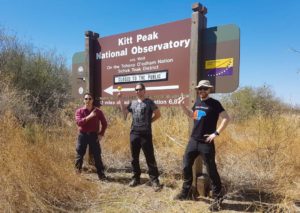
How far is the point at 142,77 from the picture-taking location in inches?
243

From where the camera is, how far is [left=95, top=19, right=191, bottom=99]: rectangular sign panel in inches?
217

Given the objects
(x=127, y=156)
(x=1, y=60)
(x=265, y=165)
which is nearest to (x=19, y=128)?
(x=127, y=156)

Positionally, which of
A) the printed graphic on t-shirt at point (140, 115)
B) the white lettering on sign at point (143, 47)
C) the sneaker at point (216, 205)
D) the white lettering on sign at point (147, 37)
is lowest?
the sneaker at point (216, 205)

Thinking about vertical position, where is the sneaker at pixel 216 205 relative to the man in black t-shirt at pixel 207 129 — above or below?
below

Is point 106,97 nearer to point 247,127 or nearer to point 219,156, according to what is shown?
point 219,156

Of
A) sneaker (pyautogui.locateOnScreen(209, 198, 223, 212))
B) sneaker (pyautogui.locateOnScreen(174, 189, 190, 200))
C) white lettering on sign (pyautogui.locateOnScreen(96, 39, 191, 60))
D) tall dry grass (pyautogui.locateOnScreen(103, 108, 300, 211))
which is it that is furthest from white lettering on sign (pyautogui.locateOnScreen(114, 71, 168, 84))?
sneaker (pyautogui.locateOnScreen(209, 198, 223, 212))

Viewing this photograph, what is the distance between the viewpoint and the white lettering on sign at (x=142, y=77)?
229 inches

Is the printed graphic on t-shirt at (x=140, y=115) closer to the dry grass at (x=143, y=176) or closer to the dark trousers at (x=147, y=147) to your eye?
the dark trousers at (x=147, y=147)

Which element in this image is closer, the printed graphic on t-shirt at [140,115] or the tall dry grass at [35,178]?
the tall dry grass at [35,178]

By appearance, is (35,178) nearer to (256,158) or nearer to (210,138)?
(210,138)

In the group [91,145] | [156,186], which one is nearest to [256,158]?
[156,186]

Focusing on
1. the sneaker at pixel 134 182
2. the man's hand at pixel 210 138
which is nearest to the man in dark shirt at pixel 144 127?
the sneaker at pixel 134 182

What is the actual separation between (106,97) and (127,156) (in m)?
1.70

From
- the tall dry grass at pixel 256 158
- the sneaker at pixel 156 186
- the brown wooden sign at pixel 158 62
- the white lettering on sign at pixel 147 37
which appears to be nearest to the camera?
the brown wooden sign at pixel 158 62
